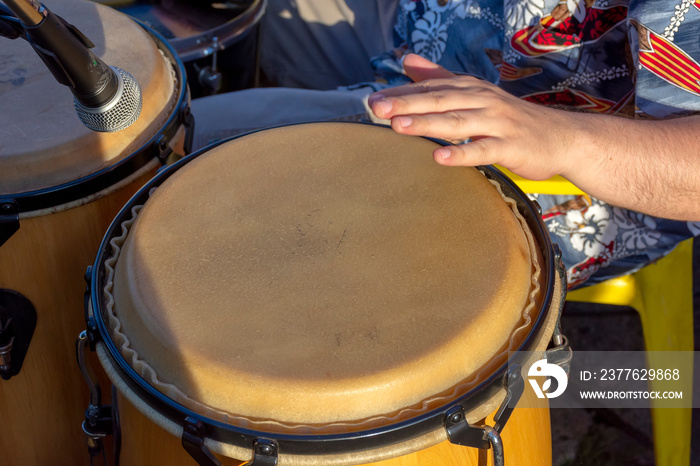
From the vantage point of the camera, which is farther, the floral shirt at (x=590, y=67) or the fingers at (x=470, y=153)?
the floral shirt at (x=590, y=67)

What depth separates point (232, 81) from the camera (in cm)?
162

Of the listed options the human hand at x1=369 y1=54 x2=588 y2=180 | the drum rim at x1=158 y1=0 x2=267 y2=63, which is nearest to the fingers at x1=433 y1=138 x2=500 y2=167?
the human hand at x1=369 y1=54 x2=588 y2=180

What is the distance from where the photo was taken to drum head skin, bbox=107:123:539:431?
0.65 metres

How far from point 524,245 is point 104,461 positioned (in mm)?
658

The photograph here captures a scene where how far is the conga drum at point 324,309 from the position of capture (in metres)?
0.65

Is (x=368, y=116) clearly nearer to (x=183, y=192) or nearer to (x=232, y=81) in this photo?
(x=232, y=81)

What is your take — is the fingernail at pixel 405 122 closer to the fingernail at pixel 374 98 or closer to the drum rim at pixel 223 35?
the fingernail at pixel 374 98

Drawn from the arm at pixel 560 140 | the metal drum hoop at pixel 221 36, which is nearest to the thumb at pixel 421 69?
the arm at pixel 560 140

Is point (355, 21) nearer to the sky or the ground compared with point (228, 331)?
nearer to the ground

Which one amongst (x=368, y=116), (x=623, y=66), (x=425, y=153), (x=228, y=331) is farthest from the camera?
(x=368, y=116)

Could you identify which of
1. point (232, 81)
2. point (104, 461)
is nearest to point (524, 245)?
point (104, 461)

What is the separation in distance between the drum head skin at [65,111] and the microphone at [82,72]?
0.07 meters

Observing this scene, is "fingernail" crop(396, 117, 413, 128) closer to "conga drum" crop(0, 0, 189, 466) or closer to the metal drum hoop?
"conga drum" crop(0, 0, 189, 466)

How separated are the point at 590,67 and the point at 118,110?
791 mm
